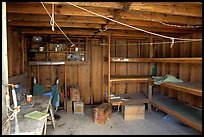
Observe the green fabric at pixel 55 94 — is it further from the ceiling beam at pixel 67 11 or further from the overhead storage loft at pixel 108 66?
the ceiling beam at pixel 67 11

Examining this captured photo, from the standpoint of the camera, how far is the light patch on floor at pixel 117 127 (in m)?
3.30

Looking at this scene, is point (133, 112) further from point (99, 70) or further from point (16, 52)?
point (16, 52)

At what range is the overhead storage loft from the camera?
3.25 meters

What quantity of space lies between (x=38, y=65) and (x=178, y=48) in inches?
149

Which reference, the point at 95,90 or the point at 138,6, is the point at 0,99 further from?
the point at 95,90

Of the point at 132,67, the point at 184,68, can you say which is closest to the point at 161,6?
the point at 184,68

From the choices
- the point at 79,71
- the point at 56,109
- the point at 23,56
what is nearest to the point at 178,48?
the point at 79,71

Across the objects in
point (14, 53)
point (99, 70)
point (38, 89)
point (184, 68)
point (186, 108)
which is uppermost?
point (14, 53)

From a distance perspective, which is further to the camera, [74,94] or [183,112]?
[74,94]

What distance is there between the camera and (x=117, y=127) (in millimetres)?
3568

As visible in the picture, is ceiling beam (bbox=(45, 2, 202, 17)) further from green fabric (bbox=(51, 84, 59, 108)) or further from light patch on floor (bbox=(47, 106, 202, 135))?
green fabric (bbox=(51, 84, 59, 108))

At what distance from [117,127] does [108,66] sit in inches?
56.2

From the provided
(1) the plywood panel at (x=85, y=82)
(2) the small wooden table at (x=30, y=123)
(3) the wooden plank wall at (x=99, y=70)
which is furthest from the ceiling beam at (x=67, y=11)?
(1) the plywood panel at (x=85, y=82)

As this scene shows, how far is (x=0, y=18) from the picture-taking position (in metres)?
1.61
